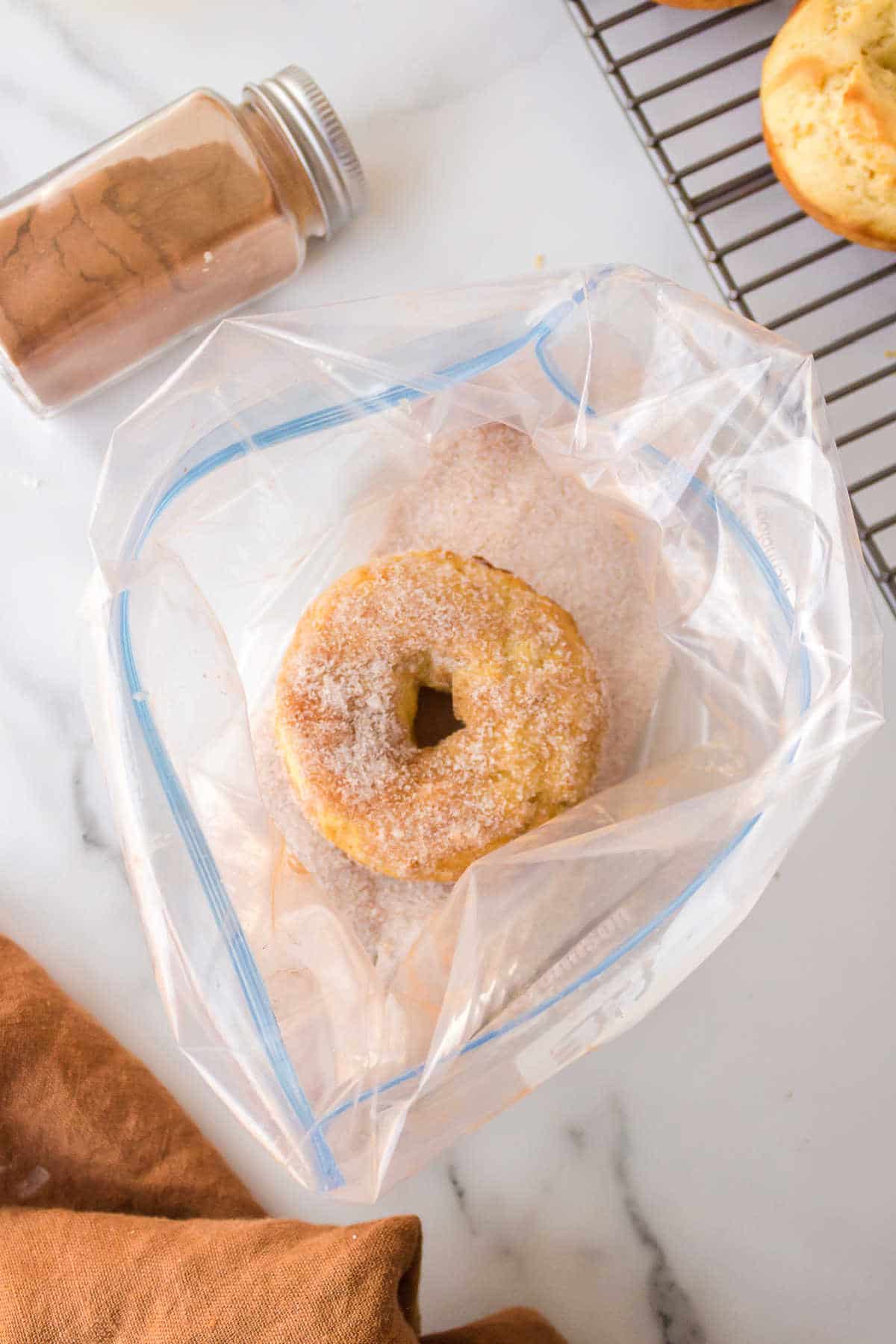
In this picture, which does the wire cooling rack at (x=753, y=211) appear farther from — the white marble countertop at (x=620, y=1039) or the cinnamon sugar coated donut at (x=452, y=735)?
the cinnamon sugar coated donut at (x=452, y=735)

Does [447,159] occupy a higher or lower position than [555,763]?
higher

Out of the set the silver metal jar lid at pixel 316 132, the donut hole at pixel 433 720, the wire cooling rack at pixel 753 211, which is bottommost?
the donut hole at pixel 433 720

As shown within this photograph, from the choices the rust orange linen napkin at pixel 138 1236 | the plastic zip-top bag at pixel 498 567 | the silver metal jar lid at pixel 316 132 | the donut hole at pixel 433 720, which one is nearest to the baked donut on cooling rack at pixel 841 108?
the plastic zip-top bag at pixel 498 567

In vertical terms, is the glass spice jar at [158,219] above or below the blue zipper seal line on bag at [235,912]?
above

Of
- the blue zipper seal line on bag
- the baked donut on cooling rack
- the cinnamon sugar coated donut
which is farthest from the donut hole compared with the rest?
the baked donut on cooling rack

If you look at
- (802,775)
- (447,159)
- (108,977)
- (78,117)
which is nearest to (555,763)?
(802,775)

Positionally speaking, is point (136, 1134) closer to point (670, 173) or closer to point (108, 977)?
point (108, 977)

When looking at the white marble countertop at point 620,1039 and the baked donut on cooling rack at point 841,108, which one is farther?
the white marble countertop at point 620,1039
